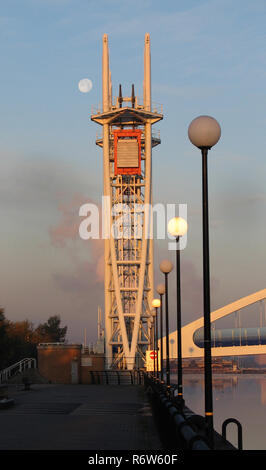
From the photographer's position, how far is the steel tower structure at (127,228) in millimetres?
Result: 76188

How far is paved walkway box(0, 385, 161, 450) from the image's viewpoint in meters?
16.2

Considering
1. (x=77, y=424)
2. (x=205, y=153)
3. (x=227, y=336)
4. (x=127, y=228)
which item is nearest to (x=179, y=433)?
(x=205, y=153)

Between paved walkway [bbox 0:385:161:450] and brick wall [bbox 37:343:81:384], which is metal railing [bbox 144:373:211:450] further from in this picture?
brick wall [bbox 37:343:81:384]

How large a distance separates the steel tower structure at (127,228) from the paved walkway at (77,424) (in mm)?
44447

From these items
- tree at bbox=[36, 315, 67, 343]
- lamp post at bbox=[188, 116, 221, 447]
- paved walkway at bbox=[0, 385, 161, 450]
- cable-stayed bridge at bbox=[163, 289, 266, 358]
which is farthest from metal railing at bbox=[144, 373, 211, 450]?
tree at bbox=[36, 315, 67, 343]

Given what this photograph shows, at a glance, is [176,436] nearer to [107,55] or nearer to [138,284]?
[138,284]

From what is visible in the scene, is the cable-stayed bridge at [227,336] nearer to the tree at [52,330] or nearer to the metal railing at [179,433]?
the tree at [52,330]

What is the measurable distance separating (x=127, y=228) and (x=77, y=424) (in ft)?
192

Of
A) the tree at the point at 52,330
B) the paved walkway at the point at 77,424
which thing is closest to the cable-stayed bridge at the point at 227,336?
the tree at the point at 52,330

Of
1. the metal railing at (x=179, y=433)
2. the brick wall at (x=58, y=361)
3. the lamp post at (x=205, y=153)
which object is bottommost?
the brick wall at (x=58, y=361)

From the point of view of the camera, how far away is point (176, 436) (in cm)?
1263

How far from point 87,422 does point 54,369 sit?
142ft
